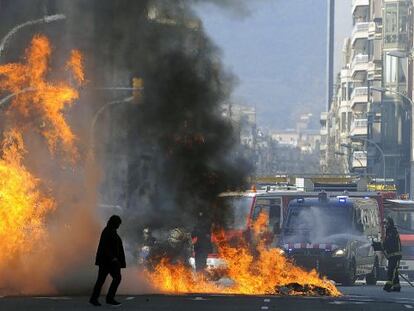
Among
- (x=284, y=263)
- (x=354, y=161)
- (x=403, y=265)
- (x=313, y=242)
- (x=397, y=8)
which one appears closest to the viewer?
(x=284, y=263)

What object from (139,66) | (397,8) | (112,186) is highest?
(397,8)

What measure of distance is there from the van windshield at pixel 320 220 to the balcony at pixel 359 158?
80127 millimetres

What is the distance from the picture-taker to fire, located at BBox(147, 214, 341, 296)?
2600 centimetres

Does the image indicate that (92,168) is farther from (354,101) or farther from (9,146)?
(354,101)

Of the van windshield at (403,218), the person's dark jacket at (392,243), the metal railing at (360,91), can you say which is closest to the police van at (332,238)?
the person's dark jacket at (392,243)

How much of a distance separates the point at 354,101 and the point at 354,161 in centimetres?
889

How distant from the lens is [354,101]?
127m

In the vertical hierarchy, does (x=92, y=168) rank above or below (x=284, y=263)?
above

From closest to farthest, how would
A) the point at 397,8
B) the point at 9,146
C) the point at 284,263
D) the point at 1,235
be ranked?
the point at 1,235 < the point at 9,146 < the point at 284,263 < the point at 397,8

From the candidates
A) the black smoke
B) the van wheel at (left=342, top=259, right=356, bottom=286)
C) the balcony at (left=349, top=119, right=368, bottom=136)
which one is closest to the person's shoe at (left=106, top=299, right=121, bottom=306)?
the black smoke

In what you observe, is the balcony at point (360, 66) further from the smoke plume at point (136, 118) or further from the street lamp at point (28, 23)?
the street lamp at point (28, 23)

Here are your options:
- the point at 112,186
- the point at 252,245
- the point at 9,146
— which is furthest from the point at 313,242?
the point at 9,146

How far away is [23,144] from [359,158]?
93900mm

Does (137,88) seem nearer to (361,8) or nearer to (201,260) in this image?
(201,260)
